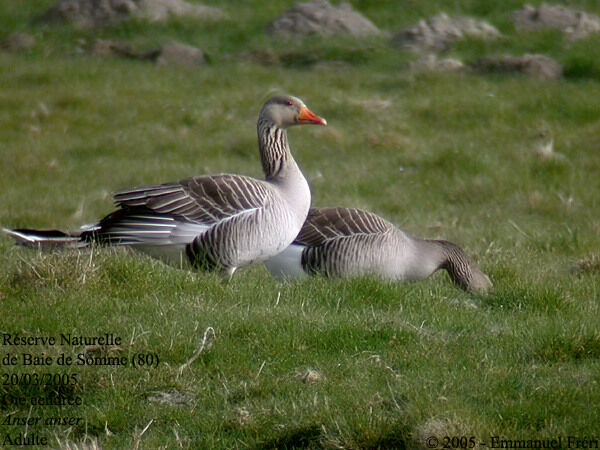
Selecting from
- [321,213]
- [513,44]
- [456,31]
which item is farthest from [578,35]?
[321,213]

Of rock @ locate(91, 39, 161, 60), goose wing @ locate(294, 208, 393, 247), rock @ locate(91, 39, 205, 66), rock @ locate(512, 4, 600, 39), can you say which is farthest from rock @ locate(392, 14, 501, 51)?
goose wing @ locate(294, 208, 393, 247)

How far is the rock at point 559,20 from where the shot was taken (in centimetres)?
1849

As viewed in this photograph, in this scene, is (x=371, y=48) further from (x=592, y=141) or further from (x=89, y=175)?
(x=89, y=175)

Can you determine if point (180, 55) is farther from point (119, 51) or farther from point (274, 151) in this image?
point (274, 151)

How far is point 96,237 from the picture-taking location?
741 centimetres

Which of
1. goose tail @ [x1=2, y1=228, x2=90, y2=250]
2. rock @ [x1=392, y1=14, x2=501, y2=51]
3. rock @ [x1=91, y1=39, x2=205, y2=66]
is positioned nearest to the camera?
goose tail @ [x1=2, y1=228, x2=90, y2=250]

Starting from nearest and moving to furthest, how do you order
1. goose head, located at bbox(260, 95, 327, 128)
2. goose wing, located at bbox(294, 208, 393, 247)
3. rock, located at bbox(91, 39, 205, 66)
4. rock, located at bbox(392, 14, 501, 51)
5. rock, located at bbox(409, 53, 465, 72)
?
goose wing, located at bbox(294, 208, 393, 247)
goose head, located at bbox(260, 95, 327, 128)
rock, located at bbox(409, 53, 465, 72)
rock, located at bbox(91, 39, 205, 66)
rock, located at bbox(392, 14, 501, 51)

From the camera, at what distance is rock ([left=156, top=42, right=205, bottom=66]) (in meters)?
18.5

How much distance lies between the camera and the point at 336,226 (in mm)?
8023

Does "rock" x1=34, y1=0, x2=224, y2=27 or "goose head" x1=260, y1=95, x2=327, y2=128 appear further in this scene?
"rock" x1=34, y1=0, x2=224, y2=27

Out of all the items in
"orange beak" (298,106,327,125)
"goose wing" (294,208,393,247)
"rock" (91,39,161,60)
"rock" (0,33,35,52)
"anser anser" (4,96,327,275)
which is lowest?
"rock" (0,33,35,52)

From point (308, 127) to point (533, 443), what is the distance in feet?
35.5

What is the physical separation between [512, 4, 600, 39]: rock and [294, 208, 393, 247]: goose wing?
11764 millimetres

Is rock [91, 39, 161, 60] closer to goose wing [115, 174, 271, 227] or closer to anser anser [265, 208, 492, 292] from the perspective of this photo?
anser anser [265, 208, 492, 292]
